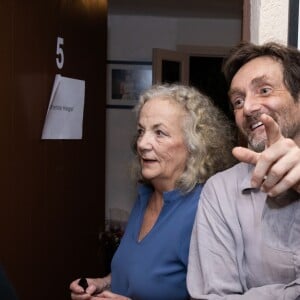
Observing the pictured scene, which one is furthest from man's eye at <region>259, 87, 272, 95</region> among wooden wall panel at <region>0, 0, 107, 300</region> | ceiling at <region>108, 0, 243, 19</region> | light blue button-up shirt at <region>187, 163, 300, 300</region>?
ceiling at <region>108, 0, 243, 19</region>

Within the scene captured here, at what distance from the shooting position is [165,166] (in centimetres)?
133

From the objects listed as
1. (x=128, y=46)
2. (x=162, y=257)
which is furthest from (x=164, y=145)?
(x=128, y=46)

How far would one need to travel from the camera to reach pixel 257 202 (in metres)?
0.83

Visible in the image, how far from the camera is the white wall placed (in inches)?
159

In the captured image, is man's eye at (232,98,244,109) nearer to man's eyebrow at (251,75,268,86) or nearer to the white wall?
man's eyebrow at (251,75,268,86)

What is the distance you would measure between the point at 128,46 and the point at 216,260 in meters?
3.42

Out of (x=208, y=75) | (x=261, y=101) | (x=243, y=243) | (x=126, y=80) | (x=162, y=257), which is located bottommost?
(x=162, y=257)

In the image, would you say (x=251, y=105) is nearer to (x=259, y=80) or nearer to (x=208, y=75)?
(x=259, y=80)

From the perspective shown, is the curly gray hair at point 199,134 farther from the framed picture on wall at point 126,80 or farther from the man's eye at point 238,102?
the framed picture on wall at point 126,80

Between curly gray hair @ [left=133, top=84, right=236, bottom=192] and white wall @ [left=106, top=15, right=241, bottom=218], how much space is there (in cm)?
262

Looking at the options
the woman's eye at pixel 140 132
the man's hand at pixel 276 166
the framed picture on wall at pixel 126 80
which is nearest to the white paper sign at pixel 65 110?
the woman's eye at pixel 140 132

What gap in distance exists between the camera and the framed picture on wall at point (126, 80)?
4.03 m

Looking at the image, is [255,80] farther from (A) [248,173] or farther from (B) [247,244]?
(B) [247,244]

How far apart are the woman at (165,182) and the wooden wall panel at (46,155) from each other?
1.29ft
